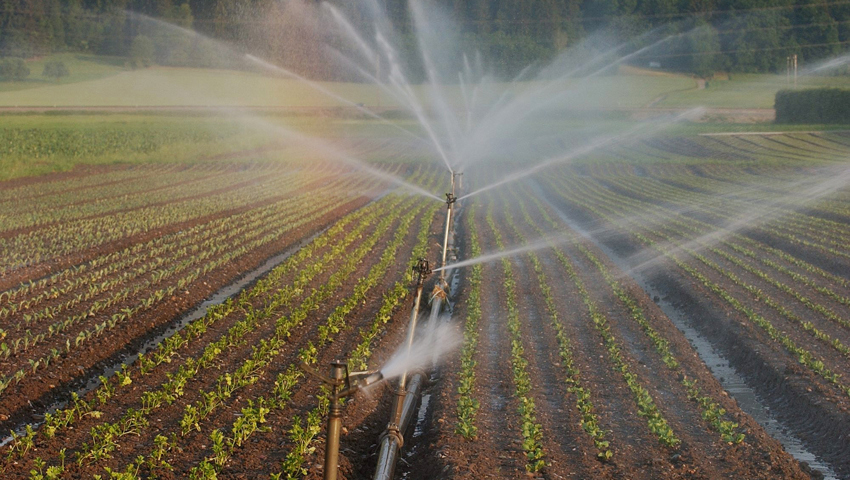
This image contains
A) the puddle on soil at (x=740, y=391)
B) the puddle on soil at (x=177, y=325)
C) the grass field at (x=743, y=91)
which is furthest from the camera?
the grass field at (x=743, y=91)

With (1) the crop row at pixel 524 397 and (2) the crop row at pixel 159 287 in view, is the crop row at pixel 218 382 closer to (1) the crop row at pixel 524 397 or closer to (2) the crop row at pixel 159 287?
(2) the crop row at pixel 159 287

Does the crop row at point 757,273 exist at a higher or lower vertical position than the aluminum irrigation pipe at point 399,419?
lower

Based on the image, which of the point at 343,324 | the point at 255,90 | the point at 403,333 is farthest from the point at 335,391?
the point at 255,90

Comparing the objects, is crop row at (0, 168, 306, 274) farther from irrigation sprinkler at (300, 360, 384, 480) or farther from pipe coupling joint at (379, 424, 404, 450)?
irrigation sprinkler at (300, 360, 384, 480)

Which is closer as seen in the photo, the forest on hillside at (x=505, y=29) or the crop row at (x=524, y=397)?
the crop row at (x=524, y=397)

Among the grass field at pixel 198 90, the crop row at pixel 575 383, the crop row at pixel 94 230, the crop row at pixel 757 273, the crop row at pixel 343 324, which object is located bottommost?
the crop row at pixel 757 273

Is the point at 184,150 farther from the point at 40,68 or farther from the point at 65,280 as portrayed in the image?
the point at 65,280

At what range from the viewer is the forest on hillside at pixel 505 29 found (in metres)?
72.2

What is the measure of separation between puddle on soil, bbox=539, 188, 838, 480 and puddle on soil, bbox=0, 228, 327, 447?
26.8 ft

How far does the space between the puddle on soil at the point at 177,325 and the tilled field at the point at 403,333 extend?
0.42 ft

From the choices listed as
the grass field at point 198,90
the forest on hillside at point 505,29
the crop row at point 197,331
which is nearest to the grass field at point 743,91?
the forest on hillside at point 505,29

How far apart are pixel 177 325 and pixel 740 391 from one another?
901 centimetres

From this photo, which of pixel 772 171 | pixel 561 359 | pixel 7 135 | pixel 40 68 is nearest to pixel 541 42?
pixel 772 171

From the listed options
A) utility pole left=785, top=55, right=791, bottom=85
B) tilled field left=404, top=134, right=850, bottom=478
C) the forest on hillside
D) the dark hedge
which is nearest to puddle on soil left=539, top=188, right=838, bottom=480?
tilled field left=404, top=134, right=850, bottom=478
